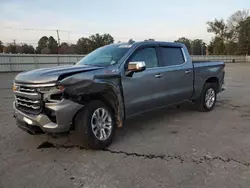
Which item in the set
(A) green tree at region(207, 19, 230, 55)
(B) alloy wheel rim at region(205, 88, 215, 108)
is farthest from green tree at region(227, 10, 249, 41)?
(B) alloy wheel rim at region(205, 88, 215, 108)

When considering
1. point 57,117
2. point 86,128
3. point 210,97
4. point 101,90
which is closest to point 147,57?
point 101,90

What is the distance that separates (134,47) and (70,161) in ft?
8.19

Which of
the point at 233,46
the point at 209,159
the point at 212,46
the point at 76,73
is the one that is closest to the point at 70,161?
the point at 76,73

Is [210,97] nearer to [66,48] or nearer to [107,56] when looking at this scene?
[107,56]

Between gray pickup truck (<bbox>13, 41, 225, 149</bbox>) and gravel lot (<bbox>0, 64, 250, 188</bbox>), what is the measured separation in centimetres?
43

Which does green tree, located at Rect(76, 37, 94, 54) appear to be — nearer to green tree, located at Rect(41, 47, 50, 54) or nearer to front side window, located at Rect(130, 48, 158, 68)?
green tree, located at Rect(41, 47, 50, 54)

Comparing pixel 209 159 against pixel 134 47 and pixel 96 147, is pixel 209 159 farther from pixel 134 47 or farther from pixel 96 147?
pixel 134 47

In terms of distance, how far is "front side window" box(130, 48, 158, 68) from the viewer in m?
5.01

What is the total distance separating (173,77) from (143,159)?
7.92 ft

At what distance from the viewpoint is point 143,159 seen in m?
3.82

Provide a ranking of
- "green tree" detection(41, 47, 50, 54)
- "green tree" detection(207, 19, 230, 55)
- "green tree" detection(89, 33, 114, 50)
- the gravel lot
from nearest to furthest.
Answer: the gravel lot → "green tree" detection(41, 47, 50, 54) → "green tree" detection(89, 33, 114, 50) → "green tree" detection(207, 19, 230, 55)

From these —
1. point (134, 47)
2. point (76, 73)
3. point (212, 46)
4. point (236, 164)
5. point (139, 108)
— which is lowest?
point (236, 164)

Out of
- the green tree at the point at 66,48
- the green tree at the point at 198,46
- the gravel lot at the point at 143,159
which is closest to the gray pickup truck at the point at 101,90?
the gravel lot at the point at 143,159

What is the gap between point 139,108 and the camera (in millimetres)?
4961
